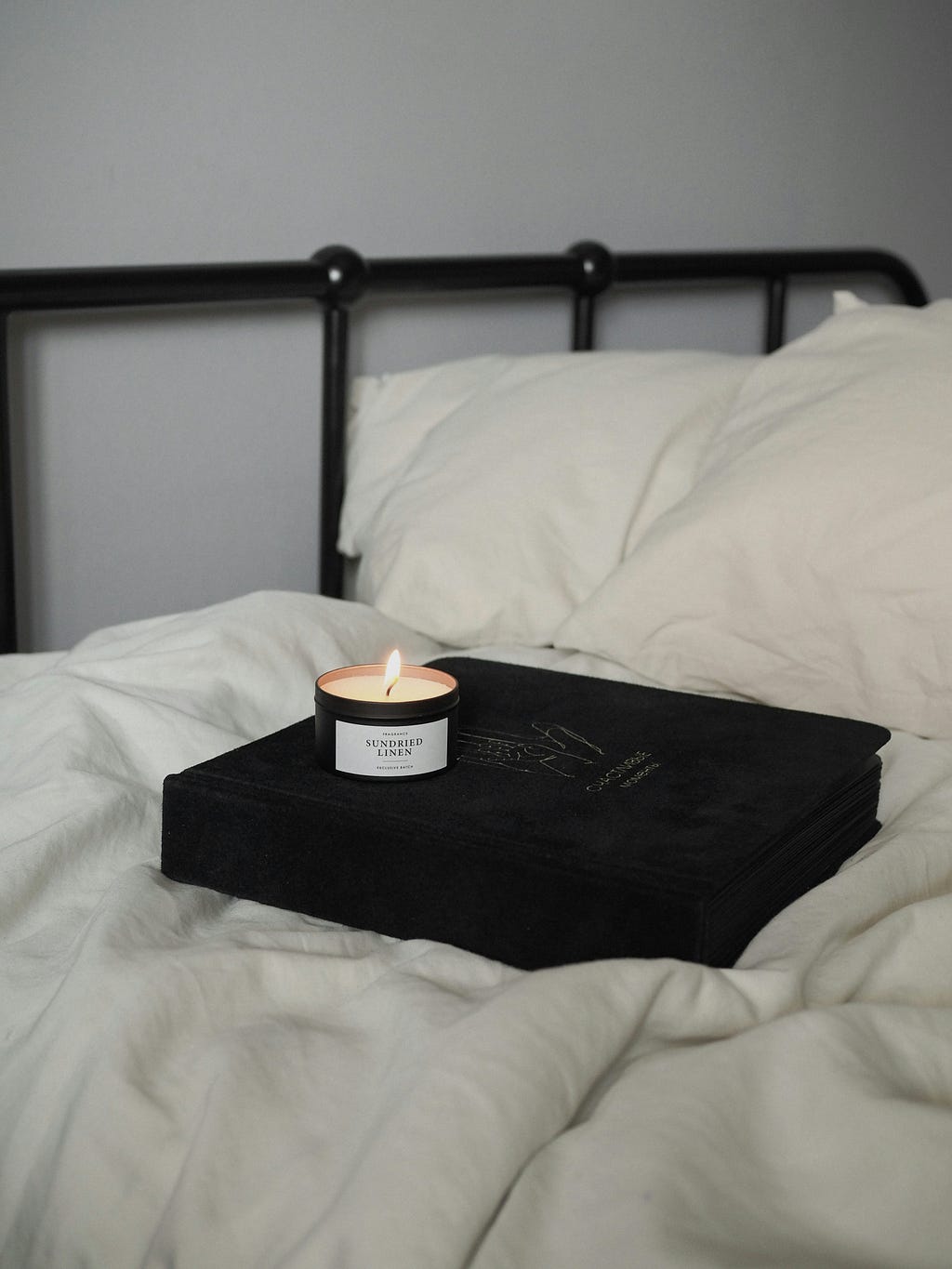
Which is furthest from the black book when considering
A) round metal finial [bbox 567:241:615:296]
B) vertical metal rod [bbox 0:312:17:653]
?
round metal finial [bbox 567:241:615:296]

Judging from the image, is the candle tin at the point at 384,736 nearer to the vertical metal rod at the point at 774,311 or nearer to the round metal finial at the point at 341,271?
the round metal finial at the point at 341,271

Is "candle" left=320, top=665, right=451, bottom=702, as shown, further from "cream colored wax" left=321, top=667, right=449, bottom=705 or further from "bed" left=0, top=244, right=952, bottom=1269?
"bed" left=0, top=244, right=952, bottom=1269

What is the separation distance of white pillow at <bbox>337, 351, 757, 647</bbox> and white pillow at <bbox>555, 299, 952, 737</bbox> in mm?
92

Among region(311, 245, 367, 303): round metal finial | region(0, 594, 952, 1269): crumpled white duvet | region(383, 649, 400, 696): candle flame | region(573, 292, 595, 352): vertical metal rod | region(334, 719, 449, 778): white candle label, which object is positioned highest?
region(311, 245, 367, 303): round metal finial

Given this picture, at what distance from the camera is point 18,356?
1155 mm

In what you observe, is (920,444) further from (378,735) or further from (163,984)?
(163,984)

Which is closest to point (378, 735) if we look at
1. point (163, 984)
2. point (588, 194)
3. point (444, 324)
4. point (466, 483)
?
point (163, 984)

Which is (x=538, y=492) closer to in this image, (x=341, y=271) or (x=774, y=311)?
(x=341, y=271)

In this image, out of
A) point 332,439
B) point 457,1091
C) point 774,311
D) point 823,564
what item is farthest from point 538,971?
point 774,311

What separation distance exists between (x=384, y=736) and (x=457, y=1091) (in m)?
0.23

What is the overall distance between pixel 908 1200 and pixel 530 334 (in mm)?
1309

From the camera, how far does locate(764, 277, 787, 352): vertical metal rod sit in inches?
71.6

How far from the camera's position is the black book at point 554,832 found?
54 cm

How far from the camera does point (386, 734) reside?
2.05 ft
